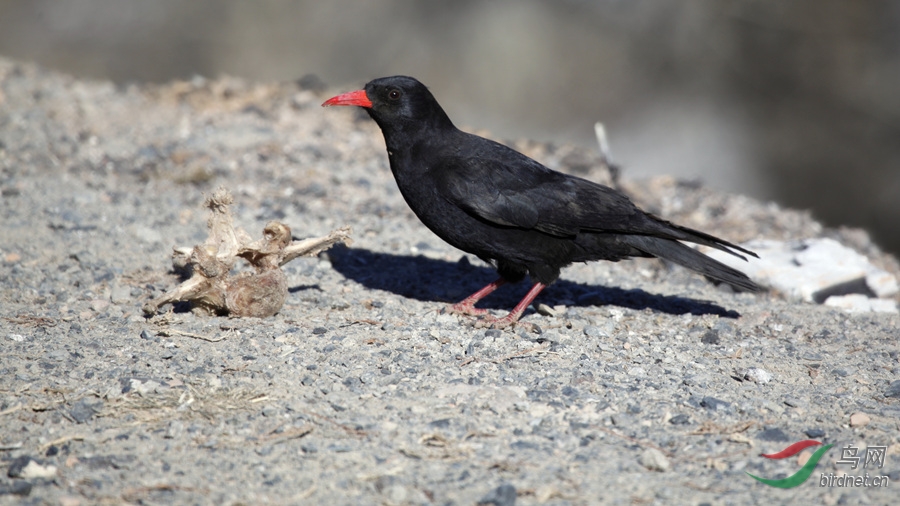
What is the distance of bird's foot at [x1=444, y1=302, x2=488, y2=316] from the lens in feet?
19.9

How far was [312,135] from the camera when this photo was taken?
10.2 metres

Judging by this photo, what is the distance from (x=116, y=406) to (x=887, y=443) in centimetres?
393

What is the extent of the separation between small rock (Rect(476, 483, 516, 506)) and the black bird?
235 cm

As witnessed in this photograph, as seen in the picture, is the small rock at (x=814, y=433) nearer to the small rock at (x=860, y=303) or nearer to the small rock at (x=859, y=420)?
the small rock at (x=859, y=420)

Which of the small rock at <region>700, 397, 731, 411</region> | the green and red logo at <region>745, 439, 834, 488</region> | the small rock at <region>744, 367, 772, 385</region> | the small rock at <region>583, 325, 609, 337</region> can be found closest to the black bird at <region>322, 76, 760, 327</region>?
the small rock at <region>583, 325, 609, 337</region>

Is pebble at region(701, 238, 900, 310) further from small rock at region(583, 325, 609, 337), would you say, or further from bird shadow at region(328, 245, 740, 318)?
small rock at region(583, 325, 609, 337)

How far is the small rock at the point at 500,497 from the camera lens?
11.2 ft

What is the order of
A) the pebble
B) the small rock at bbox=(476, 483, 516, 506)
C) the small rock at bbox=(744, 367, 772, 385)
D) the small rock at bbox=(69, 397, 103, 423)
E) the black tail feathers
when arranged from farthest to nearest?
the pebble < the black tail feathers < the small rock at bbox=(744, 367, 772, 385) < the small rock at bbox=(69, 397, 103, 423) < the small rock at bbox=(476, 483, 516, 506)

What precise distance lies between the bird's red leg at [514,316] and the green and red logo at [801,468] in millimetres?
2226

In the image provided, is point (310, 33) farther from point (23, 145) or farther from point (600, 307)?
point (600, 307)

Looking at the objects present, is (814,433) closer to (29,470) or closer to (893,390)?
→ (893,390)

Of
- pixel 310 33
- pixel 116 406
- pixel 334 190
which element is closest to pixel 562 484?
pixel 116 406

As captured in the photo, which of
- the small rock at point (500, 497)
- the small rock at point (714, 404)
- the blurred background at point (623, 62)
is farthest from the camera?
the blurred background at point (623, 62)

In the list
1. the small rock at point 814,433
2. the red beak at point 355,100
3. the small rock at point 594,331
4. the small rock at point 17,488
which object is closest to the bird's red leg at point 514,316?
the small rock at point 594,331
